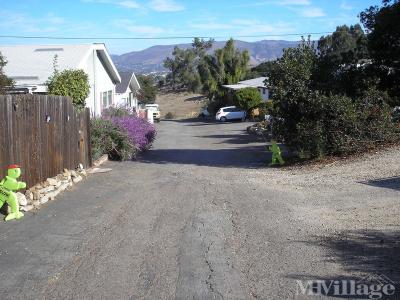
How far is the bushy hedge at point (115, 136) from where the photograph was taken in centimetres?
1792

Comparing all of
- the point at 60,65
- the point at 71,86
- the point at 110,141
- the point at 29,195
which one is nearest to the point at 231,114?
the point at 60,65

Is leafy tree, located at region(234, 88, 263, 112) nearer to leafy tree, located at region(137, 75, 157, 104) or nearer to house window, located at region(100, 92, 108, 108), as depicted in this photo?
leafy tree, located at region(137, 75, 157, 104)

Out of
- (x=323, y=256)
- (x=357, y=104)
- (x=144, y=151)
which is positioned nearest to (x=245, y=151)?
(x=144, y=151)

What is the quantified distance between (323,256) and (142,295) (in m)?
2.31

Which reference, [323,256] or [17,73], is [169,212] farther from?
[17,73]

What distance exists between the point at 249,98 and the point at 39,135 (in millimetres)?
41581

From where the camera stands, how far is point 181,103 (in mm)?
85062

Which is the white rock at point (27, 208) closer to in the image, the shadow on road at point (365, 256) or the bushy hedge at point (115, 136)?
the shadow on road at point (365, 256)

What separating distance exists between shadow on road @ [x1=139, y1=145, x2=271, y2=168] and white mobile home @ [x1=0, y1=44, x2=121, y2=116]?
3917mm

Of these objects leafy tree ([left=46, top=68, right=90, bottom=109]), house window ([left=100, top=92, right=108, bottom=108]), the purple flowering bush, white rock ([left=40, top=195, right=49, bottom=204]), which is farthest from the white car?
white rock ([left=40, top=195, right=49, bottom=204])

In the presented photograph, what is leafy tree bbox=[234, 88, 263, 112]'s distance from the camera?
2013 inches

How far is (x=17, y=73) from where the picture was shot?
2325 cm

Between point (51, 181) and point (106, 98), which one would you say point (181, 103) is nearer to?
point (106, 98)

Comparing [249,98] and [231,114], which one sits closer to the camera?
[249,98]
